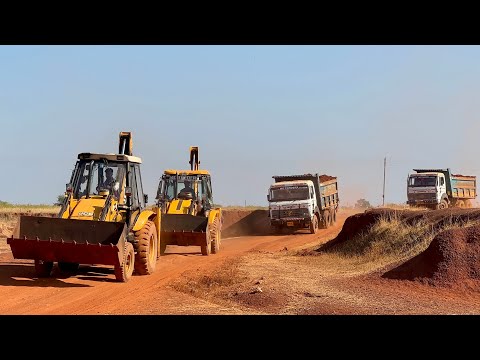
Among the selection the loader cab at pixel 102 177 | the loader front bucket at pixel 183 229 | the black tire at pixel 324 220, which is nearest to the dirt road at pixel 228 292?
the loader front bucket at pixel 183 229

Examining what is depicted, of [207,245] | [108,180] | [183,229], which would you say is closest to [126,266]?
[108,180]

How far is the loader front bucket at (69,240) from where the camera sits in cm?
1280

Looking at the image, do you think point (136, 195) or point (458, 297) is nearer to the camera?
point (458, 297)

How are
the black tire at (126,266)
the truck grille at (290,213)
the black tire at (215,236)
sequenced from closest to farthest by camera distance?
the black tire at (126,266)
the black tire at (215,236)
the truck grille at (290,213)

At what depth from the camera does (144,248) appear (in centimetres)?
1464

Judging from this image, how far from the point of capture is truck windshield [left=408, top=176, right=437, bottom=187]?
128 feet

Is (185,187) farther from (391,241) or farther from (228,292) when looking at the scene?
(228,292)

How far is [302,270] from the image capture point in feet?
53.4

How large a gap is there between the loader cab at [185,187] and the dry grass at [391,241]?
15.9ft

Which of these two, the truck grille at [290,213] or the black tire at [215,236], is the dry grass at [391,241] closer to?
the black tire at [215,236]

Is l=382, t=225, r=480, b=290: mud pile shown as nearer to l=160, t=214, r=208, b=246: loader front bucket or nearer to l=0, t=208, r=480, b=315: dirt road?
l=0, t=208, r=480, b=315: dirt road
